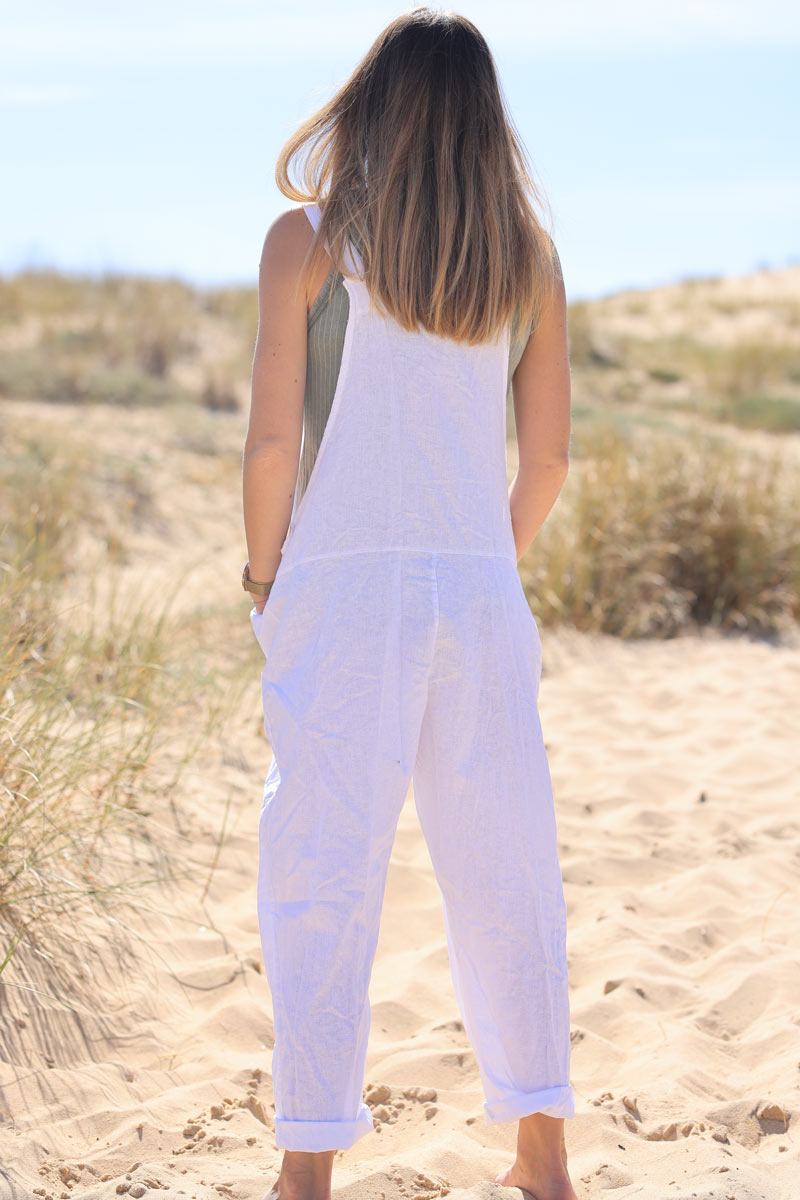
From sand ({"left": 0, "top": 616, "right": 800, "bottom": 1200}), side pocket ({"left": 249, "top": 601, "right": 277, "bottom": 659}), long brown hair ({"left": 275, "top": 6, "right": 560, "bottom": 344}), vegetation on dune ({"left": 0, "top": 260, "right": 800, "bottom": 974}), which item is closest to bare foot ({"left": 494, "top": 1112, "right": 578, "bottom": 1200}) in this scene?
sand ({"left": 0, "top": 616, "right": 800, "bottom": 1200})

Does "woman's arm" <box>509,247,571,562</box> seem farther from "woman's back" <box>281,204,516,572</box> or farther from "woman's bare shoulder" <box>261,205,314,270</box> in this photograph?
"woman's bare shoulder" <box>261,205,314,270</box>

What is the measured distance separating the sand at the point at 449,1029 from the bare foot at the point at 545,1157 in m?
0.06

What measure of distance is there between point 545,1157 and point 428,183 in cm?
146

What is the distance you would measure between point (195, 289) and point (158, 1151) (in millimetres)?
15897

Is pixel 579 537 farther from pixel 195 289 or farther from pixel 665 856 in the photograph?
pixel 195 289

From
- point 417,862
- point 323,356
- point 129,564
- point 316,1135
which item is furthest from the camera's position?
point 129,564

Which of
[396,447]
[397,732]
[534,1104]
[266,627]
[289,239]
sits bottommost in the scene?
[534,1104]

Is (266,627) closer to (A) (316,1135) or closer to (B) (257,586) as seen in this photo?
(B) (257,586)

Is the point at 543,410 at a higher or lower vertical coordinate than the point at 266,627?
higher

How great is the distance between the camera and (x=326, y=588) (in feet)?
5.12

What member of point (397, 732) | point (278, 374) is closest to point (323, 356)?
point (278, 374)

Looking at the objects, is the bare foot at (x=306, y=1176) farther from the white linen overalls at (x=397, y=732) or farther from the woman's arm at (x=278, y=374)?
the woman's arm at (x=278, y=374)

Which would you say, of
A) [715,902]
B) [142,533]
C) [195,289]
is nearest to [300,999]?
[715,902]

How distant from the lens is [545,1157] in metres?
1.68
